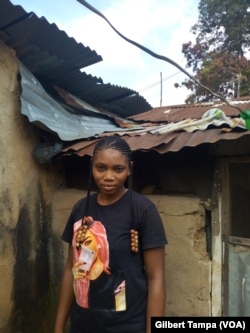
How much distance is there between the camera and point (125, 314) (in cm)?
177

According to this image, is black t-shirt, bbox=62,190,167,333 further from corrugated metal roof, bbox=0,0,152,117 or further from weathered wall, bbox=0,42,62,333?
corrugated metal roof, bbox=0,0,152,117

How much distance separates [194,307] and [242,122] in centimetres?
150

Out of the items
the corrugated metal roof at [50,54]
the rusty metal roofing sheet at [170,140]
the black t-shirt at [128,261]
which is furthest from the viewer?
the corrugated metal roof at [50,54]

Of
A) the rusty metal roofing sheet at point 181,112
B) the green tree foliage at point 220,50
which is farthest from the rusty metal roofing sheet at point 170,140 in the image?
the green tree foliage at point 220,50

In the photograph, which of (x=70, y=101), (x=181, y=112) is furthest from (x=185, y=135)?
(x=181, y=112)

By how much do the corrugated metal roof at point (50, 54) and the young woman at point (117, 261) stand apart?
1611mm

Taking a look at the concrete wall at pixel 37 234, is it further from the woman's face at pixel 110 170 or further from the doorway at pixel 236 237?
the woman's face at pixel 110 170

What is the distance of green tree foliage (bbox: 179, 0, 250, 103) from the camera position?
13930 millimetres

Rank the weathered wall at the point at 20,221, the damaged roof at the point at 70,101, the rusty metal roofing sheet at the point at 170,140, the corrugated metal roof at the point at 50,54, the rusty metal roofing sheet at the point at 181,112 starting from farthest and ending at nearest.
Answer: the rusty metal roofing sheet at the point at 181,112 → the weathered wall at the point at 20,221 → the corrugated metal roof at the point at 50,54 → the damaged roof at the point at 70,101 → the rusty metal roofing sheet at the point at 170,140

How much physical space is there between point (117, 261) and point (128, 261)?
0.06m

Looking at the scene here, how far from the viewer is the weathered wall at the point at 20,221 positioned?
3002 millimetres

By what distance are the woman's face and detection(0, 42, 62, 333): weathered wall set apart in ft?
4.68

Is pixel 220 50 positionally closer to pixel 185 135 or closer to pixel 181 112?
pixel 181 112

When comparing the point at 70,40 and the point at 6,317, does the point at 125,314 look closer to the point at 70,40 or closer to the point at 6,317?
the point at 6,317
